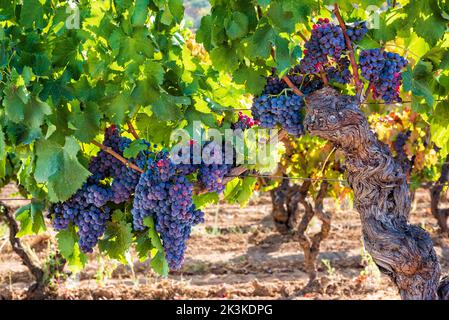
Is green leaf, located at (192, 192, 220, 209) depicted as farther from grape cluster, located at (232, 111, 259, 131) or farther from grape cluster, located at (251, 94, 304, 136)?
grape cluster, located at (251, 94, 304, 136)

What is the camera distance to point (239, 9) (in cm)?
308

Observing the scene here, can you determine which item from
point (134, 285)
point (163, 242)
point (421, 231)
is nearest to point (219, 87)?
point (163, 242)

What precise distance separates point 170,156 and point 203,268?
4.44m

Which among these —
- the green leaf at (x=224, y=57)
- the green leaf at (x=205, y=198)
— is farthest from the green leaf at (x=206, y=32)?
the green leaf at (x=205, y=198)

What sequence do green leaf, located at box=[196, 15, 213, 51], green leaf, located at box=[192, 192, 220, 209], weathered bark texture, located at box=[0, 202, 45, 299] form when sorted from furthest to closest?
weathered bark texture, located at box=[0, 202, 45, 299]
green leaf, located at box=[192, 192, 220, 209]
green leaf, located at box=[196, 15, 213, 51]

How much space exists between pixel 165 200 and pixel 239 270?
4433mm

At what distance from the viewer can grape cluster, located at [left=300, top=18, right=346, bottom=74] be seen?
10.3 ft

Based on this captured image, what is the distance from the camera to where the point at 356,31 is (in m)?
3.24

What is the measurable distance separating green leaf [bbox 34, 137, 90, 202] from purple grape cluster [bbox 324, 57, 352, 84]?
1.14 metres

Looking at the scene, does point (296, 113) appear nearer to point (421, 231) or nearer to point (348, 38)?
point (348, 38)

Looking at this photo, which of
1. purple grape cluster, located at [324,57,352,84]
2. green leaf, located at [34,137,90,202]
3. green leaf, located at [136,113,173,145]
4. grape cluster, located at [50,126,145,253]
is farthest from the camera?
green leaf, located at [136,113,173,145]

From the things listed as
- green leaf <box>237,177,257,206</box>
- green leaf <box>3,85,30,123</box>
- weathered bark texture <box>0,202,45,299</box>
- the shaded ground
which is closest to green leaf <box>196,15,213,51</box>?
green leaf <box>3,85,30,123</box>

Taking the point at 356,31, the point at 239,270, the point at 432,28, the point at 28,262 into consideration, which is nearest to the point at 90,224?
the point at 356,31

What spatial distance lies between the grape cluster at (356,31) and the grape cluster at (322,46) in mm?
60
